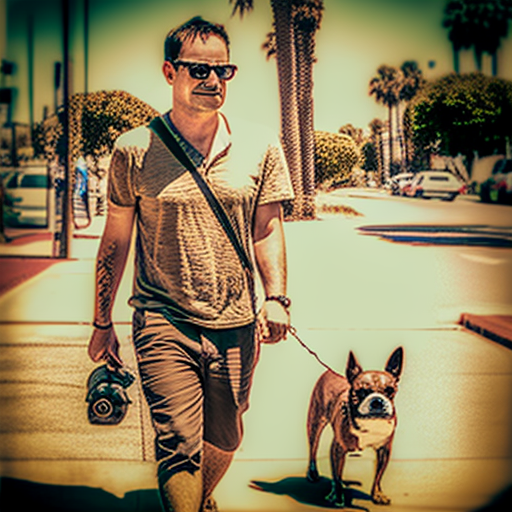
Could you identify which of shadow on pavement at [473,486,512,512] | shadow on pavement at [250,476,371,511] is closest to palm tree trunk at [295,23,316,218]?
shadow on pavement at [250,476,371,511]

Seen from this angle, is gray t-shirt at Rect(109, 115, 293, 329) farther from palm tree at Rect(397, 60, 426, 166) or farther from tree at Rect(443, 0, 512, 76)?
tree at Rect(443, 0, 512, 76)

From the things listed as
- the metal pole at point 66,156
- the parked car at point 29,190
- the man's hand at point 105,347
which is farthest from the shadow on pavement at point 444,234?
the parked car at point 29,190

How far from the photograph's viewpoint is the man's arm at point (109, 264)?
4.16m

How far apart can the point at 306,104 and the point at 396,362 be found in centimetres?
149

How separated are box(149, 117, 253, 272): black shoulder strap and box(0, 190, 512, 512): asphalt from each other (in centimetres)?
48

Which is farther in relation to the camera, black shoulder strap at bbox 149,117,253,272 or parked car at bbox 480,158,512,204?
parked car at bbox 480,158,512,204

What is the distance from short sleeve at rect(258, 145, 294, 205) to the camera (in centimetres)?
421

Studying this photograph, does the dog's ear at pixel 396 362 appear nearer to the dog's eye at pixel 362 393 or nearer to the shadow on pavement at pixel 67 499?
the dog's eye at pixel 362 393

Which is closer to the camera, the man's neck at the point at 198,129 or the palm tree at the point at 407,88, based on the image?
the man's neck at the point at 198,129

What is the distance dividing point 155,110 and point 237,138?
0.49m

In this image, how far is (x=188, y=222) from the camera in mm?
4078

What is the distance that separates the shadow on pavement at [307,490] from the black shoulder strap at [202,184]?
1.25m

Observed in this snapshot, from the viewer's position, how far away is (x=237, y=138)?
4262 millimetres

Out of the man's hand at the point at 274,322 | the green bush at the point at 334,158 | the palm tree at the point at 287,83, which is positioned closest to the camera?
the man's hand at the point at 274,322
